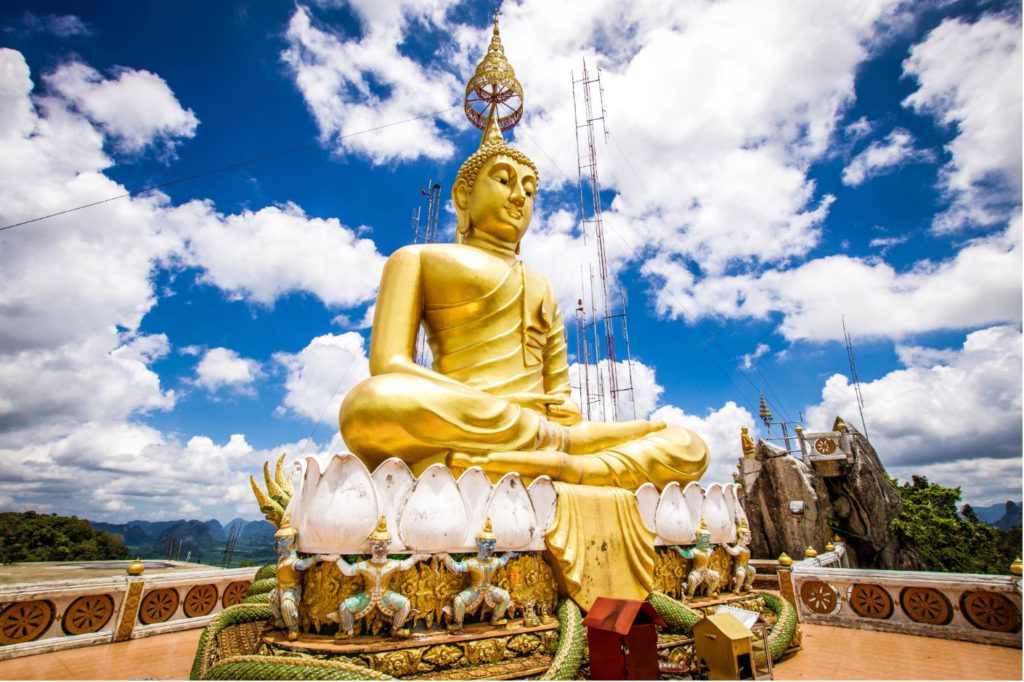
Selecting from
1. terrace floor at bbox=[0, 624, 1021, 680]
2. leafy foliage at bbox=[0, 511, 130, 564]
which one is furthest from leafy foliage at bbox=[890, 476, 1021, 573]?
leafy foliage at bbox=[0, 511, 130, 564]

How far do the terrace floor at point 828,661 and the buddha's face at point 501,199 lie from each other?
18.5 ft

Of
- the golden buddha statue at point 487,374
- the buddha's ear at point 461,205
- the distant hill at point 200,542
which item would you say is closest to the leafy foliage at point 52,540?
the distant hill at point 200,542

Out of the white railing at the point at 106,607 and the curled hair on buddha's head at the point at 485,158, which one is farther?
the curled hair on buddha's head at the point at 485,158

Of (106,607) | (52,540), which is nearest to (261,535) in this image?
(52,540)

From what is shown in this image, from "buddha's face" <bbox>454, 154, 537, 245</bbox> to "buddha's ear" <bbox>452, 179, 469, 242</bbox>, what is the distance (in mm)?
181

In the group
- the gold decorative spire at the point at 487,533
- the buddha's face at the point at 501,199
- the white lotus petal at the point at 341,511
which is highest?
the buddha's face at the point at 501,199

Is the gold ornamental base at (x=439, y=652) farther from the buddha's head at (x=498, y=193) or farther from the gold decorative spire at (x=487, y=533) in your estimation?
the buddha's head at (x=498, y=193)

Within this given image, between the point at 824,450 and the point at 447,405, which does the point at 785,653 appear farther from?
the point at 824,450

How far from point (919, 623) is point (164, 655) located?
7.64 metres

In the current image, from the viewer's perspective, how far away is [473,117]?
10055 millimetres

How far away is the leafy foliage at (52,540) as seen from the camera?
14.0 meters

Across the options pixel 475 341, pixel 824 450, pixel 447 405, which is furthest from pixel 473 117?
pixel 824 450

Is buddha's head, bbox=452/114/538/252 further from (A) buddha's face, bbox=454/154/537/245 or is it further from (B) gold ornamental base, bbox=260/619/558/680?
(B) gold ornamental base, bbox=260/619/558/680

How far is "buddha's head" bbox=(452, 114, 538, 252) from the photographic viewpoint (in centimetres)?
720
